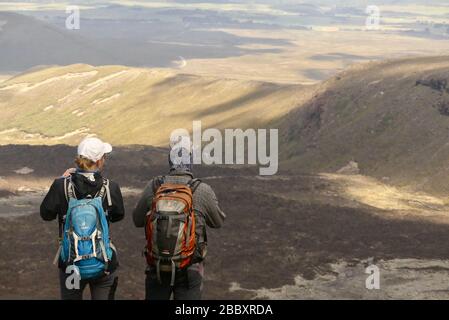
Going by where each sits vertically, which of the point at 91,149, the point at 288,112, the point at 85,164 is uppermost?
the point at 91,149

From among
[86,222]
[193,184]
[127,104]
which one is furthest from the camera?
[127,104]

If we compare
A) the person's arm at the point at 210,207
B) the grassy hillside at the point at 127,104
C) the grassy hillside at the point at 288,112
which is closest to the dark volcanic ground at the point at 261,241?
the person's arm at the point at 210,207

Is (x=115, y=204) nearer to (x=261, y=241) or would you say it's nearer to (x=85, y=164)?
(x=85, y=164)

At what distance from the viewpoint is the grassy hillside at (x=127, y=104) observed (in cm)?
6481

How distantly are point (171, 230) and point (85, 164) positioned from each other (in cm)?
110

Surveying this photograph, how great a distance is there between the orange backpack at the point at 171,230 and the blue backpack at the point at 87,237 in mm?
463

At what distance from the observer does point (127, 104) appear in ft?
265

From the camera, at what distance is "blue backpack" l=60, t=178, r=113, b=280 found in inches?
295

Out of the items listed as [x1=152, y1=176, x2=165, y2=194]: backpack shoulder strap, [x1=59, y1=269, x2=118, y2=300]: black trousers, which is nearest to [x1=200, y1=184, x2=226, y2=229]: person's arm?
[x1=152, y1=176, x2=165, y2=194]: backpack shoulder strap

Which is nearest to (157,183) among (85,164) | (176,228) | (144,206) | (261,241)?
(144,206)

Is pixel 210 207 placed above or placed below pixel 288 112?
above

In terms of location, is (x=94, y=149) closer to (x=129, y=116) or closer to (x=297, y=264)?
(x=297, y=264)

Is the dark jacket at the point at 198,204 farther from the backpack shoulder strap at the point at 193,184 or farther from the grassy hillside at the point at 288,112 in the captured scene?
the grassy hillside at the point at 288,112

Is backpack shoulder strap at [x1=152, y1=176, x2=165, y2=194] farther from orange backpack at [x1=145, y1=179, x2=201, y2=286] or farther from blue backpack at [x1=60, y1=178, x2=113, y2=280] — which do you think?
blue backpack at [x1=60, y1=178, x2=113, y2=280]
